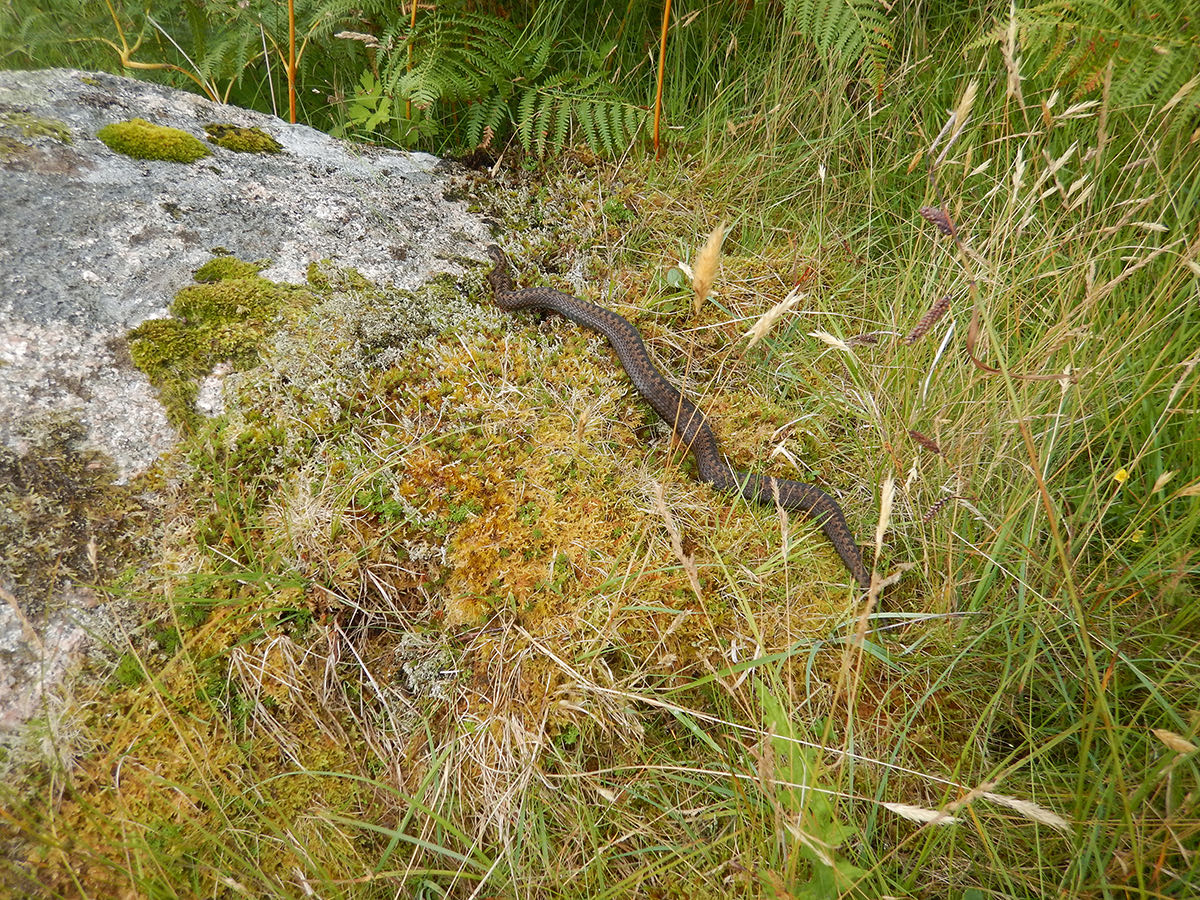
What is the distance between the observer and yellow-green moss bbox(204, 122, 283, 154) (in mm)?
4305

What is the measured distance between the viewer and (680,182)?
16.1 feet

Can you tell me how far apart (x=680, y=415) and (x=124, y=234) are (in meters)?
3.25

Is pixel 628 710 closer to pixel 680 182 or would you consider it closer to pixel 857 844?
pixel 857 844

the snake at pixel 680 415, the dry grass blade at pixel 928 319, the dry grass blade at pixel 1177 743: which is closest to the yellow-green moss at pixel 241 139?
the snake at pixel 680 415

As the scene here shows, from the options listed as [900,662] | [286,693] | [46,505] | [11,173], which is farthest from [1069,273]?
[11,173]

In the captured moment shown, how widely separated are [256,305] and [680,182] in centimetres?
308

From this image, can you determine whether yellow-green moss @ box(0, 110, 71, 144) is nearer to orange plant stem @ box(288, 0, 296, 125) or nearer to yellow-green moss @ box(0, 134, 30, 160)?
yellow-green moss @ box(0, 134, 30, 160)

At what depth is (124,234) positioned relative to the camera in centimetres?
360

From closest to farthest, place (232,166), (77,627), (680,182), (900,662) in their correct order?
(77,627), (900,662), (232,166), (680,182)

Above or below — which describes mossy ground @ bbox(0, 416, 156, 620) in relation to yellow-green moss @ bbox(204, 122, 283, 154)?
below

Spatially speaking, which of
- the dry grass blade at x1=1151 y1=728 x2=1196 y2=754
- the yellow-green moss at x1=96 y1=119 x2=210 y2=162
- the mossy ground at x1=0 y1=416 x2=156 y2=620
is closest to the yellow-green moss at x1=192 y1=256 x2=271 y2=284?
the yellow-green moss at x1=96 y1=119 x2=210 y2=162

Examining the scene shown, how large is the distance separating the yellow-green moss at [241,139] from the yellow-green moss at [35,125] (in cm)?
76

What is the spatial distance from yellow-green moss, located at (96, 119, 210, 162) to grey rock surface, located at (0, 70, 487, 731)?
0.05 m

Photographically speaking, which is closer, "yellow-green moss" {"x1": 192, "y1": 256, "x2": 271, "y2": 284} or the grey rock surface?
the grey rock surface
